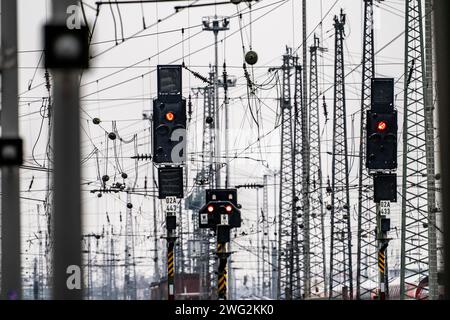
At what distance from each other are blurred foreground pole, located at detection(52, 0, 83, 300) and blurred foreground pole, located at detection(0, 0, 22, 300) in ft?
27.1

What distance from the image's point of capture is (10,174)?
14789 mm

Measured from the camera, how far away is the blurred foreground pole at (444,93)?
5.30 meters

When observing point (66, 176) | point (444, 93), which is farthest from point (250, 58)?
point (444, 93)

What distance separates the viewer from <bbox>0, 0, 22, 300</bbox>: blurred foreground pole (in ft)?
46.6

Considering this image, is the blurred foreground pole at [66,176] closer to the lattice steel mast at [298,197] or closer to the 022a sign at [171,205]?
the 022a sign at [171,205]

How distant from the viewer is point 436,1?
5426 millimetres

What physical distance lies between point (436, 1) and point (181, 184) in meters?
16.5

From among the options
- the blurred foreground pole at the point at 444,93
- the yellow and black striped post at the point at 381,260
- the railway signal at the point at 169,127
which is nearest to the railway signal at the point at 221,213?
the railway signal at the point at 169,127

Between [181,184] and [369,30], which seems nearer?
[181,184]

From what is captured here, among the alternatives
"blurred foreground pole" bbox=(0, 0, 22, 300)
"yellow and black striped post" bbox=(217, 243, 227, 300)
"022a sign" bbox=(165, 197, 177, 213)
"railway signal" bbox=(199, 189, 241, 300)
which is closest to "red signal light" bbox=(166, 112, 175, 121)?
"railway signal" bbox=(199, 189, 241, 300)

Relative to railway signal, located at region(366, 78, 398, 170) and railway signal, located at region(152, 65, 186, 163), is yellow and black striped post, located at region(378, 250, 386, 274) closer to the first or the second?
railway signal, located at region(366, 78, 398, 170)

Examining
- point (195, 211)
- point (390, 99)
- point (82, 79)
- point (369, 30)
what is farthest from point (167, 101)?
point (195, 211)
